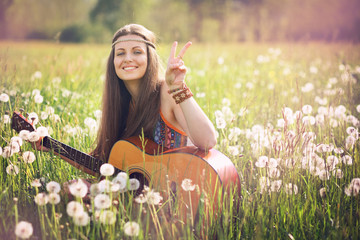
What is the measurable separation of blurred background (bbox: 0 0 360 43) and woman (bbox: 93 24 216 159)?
24002 mm

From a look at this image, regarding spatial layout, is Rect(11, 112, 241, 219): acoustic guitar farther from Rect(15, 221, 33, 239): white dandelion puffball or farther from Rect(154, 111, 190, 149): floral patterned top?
Rect(15, 221, 33, 239): white dandelion puffball

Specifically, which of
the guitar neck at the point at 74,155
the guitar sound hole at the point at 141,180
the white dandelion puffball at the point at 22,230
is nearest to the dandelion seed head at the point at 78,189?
the white dandelion puffball at the point at 22,230

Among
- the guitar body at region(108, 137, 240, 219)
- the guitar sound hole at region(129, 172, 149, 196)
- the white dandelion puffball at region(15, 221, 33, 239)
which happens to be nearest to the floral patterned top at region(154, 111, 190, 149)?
the guitar body at region(108, 137, 240, 219)

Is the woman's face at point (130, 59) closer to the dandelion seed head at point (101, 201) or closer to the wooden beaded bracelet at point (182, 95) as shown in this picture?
the wooden beaded bracelet at point (182, 95)

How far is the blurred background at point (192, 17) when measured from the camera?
29.6m

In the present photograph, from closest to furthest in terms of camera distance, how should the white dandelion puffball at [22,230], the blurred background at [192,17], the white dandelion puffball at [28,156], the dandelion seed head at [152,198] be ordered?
1. the white dandelion puffball at [22,230]
2. the dandelion seed head at [152,198]
3. the white dandelion puffball at [28,156]
4. the blurred background at [192,17]

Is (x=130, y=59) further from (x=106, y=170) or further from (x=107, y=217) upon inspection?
(x=107, y=217)

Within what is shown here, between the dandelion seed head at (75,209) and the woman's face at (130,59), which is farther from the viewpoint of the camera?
the woman's face at (130,59)

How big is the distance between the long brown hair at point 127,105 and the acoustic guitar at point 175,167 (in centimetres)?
17

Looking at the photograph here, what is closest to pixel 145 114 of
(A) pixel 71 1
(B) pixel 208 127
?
(B) pixel 208 127

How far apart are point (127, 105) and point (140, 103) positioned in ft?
1.07

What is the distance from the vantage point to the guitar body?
188cm

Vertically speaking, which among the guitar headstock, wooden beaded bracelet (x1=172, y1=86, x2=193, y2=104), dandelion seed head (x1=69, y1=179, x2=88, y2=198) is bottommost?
dandelion seed head (x1=69, y1=179, x2=88, y2=198)

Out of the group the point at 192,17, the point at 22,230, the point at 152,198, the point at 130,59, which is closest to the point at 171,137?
the point at 130,59
